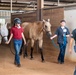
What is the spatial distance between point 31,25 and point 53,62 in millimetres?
1594

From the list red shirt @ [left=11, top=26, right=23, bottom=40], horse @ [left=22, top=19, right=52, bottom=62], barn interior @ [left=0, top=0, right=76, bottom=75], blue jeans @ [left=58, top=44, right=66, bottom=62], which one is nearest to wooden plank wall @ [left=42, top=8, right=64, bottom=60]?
barn interior @ [left=0, top=0, right=76, bottom=75]

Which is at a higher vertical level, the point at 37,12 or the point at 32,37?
the point at 37,12

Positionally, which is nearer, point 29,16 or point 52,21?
point 52,21

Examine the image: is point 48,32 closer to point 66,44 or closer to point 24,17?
point 66,44

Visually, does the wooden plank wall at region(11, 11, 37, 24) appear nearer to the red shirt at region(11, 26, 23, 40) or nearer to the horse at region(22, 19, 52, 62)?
the horse at region(22, 19, 52, 62)

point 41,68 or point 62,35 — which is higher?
point 62,35

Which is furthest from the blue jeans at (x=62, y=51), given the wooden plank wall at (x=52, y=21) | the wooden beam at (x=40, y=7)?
the wooden beam at (x=40, y=7)

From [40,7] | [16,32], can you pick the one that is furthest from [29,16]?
[16,32]

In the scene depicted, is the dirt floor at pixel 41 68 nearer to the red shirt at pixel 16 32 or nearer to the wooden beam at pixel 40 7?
the red shirt at pixel 16 32

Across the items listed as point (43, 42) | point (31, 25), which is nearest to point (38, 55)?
point (43, 42)

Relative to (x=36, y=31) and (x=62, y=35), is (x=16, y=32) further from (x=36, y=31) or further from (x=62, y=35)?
(x=36, y=31)

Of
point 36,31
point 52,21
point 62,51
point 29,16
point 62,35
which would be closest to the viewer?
point 62,35

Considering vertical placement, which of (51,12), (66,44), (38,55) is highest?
(51,12)

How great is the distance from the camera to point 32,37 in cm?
770
